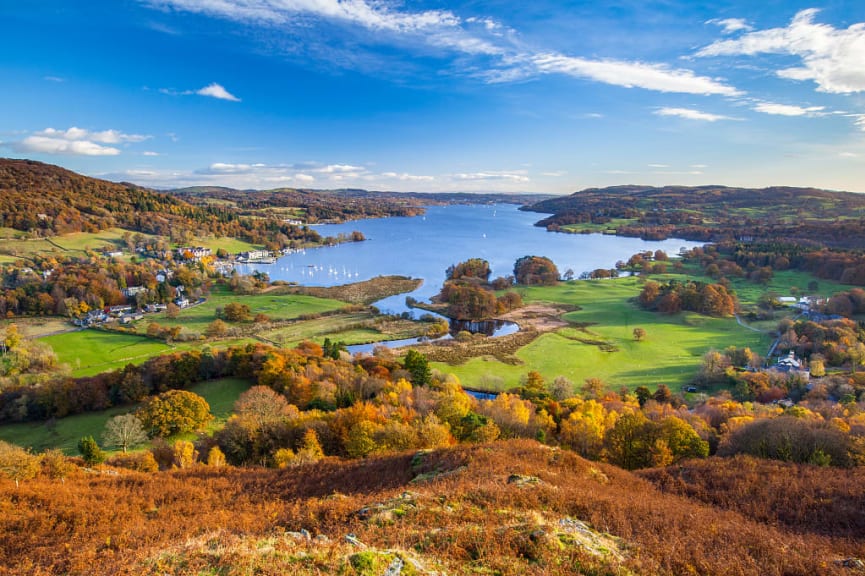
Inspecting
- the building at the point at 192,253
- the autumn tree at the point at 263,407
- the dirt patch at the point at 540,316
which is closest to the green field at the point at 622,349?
the dirt patch at the point at 540,316

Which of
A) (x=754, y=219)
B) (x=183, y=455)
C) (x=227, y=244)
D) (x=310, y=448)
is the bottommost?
(x=183, y=455)

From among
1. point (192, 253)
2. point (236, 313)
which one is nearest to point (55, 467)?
point (236, 313)

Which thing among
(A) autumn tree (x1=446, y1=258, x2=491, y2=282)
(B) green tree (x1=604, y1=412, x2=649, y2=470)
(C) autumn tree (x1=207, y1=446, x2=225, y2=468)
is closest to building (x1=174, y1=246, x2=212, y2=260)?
(A) autumn tree (x1=446, y1=258, x2=491, y2=282)

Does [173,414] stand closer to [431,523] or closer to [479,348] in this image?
[431,523]

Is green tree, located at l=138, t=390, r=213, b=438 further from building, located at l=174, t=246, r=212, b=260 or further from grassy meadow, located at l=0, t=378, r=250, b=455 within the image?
building, located at l=174, t=246, r=212, b=260

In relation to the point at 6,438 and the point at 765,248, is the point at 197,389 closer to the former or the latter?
the point at 6,438

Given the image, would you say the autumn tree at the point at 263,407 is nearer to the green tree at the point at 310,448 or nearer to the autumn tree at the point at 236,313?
the green tree at the point at 310,448

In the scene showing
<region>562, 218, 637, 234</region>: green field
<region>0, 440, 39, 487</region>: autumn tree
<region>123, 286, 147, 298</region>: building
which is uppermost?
<region>562, 218, 637, 234</region>: green field
